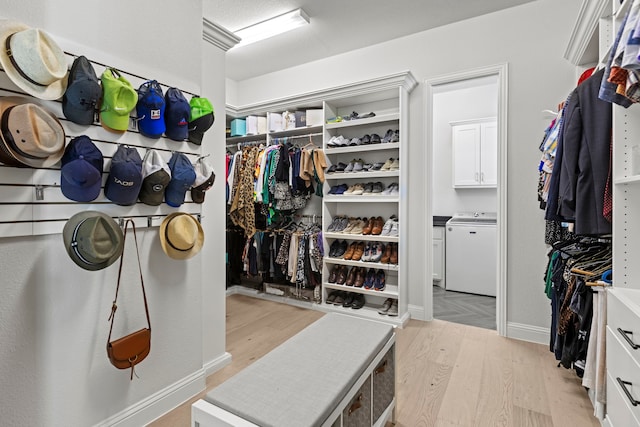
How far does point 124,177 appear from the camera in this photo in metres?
1.44

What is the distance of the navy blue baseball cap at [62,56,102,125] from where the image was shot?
4.24ft

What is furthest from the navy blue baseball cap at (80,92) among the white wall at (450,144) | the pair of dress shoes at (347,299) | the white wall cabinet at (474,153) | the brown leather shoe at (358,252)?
the white wall cabinet at (474,153)

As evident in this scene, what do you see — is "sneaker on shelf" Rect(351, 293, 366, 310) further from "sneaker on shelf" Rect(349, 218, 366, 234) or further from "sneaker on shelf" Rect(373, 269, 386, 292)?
"sneaker on shelf" Rect(349, 218, 366, 234)

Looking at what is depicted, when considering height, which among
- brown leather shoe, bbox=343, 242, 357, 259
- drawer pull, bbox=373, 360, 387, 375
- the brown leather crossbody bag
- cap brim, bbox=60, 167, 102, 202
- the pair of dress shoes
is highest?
cap brim, bbox=60, 167, 102, 202

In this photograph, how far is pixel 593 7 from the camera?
175cm

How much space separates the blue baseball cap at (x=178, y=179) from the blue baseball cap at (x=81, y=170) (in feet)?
1.21

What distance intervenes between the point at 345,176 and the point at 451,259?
2.03 metres

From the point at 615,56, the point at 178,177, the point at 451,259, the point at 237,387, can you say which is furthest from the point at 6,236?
the point at 451,259

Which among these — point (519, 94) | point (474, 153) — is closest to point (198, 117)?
point (519, 94)

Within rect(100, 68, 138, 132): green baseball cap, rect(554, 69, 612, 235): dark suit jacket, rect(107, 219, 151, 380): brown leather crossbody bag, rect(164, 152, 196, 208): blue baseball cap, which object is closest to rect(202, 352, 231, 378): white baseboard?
rect(107, 219, 151, 380): brown leather crossbody bag

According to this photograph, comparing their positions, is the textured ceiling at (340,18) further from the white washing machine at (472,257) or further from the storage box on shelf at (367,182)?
the white washing machine at (472,257)

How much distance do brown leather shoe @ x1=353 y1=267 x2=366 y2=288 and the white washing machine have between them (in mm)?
1533

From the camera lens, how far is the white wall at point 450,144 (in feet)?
14.5

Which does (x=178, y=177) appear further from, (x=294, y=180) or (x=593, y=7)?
(x=593, y=7)
